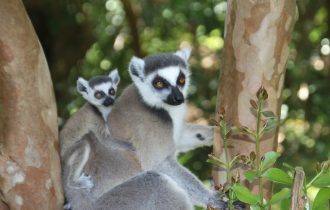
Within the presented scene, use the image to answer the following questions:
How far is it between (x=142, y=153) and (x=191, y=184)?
387 mm

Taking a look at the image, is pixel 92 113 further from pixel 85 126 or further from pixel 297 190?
pixel 297 190

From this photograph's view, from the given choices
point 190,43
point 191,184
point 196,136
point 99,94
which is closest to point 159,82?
point 196,136

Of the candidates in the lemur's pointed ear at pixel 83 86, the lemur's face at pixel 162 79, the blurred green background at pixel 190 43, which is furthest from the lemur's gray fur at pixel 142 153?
the blurred green background at pixel 190 43

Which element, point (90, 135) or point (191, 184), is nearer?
point (191, 184)

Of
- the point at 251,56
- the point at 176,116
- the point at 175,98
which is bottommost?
the point at 176,116

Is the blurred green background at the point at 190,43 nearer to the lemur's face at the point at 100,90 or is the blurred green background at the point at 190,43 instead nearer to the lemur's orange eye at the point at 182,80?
the lemur's face at the point at 100,90

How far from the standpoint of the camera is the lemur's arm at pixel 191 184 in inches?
134

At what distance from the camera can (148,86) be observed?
151 inches

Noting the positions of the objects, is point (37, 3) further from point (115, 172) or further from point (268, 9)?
point (268, 9)

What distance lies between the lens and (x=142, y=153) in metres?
3.61

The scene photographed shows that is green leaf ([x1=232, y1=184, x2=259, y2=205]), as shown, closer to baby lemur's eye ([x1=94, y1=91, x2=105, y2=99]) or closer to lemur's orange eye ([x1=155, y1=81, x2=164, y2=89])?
lemur's orange eye ([x1=155, y1=81, x2=164, y2=89])

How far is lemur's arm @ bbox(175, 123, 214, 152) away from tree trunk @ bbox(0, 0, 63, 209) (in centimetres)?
122

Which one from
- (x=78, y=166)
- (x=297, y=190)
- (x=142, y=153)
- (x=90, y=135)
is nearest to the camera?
(x=297, y=190)

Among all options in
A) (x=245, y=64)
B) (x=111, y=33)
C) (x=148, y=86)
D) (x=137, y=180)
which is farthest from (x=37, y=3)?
(x=245, y=64)
